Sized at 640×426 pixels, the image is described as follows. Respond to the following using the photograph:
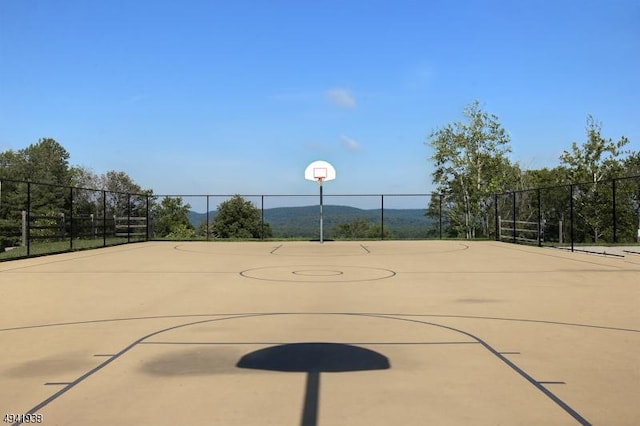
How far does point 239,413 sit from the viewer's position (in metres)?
2.85

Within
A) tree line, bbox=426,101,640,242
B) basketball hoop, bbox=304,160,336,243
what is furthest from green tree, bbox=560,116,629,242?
basketball hoop, bbox=304,160,336,243

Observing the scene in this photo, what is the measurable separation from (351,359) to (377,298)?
3043 millimetres

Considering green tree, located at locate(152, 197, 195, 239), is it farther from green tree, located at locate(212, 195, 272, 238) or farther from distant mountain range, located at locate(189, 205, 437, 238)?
distant mountain range, located at locate(189, 205, 437, 238)

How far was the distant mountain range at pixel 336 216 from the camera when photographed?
2346 cm

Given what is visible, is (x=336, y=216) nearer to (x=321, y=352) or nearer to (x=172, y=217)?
(x=321, y=352)

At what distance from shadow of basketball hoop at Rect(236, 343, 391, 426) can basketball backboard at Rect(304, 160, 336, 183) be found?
1750 centimetres

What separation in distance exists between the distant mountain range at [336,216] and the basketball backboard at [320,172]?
5.64 feet

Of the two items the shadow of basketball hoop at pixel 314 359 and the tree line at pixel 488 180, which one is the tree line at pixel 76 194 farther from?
the shadow of basketball hoop at pixel 314 359

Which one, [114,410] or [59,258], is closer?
[114,410]

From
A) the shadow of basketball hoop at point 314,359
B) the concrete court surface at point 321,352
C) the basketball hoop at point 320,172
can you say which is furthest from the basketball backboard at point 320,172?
the shadow of basketball hoop at point 314,359

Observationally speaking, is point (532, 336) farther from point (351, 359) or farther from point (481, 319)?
point (351, 359)

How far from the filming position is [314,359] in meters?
3.88

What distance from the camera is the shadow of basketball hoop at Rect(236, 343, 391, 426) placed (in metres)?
3.62

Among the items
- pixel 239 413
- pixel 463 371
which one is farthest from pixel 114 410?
pixel 463 371
